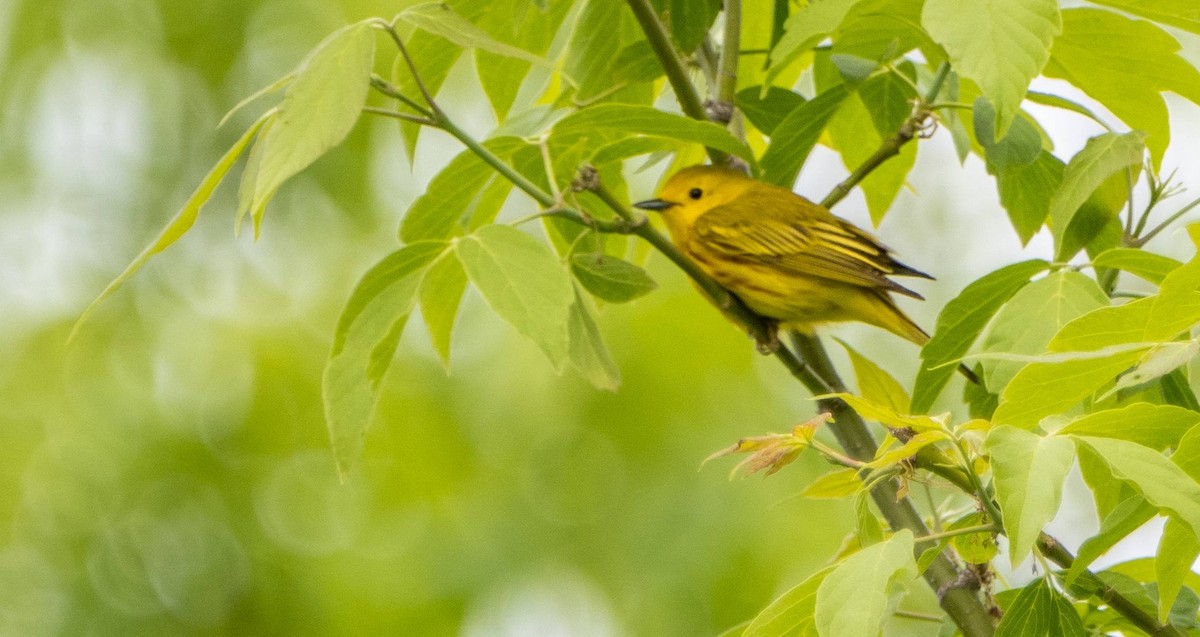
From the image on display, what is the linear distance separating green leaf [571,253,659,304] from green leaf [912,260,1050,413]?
1.30 feet

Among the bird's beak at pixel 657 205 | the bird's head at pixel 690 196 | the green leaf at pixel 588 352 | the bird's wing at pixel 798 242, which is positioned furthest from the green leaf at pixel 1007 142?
the bird's beak at pixel 657 205

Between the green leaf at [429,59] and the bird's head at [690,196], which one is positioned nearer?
the green leaf at [429,59]

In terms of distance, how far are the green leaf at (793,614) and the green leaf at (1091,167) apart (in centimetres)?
61

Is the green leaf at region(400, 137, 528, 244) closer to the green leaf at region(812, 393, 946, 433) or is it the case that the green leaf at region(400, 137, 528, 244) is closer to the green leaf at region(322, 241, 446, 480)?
the green leaf at region(322, 241, 446, 480)

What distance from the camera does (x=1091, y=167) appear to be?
→ 149cm

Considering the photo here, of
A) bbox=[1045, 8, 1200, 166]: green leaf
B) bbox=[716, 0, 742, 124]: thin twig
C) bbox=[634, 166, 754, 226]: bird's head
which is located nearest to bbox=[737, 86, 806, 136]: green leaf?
bbox=[716, 0, 742, 124]: thin twig

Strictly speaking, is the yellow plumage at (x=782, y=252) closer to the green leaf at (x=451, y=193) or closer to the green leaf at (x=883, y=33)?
the green leaf at (x=883, y=33)

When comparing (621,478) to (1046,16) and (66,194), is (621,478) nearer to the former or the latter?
(66,194)

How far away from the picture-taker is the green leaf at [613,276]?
1.71 meters

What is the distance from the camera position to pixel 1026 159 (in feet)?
5.28

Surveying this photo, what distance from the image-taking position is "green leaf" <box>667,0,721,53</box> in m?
1.77

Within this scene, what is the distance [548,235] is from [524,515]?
Result: 4.17 m

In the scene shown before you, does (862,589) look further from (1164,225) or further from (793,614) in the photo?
(1164,225)

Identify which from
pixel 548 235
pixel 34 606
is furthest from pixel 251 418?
pixel 548 235
